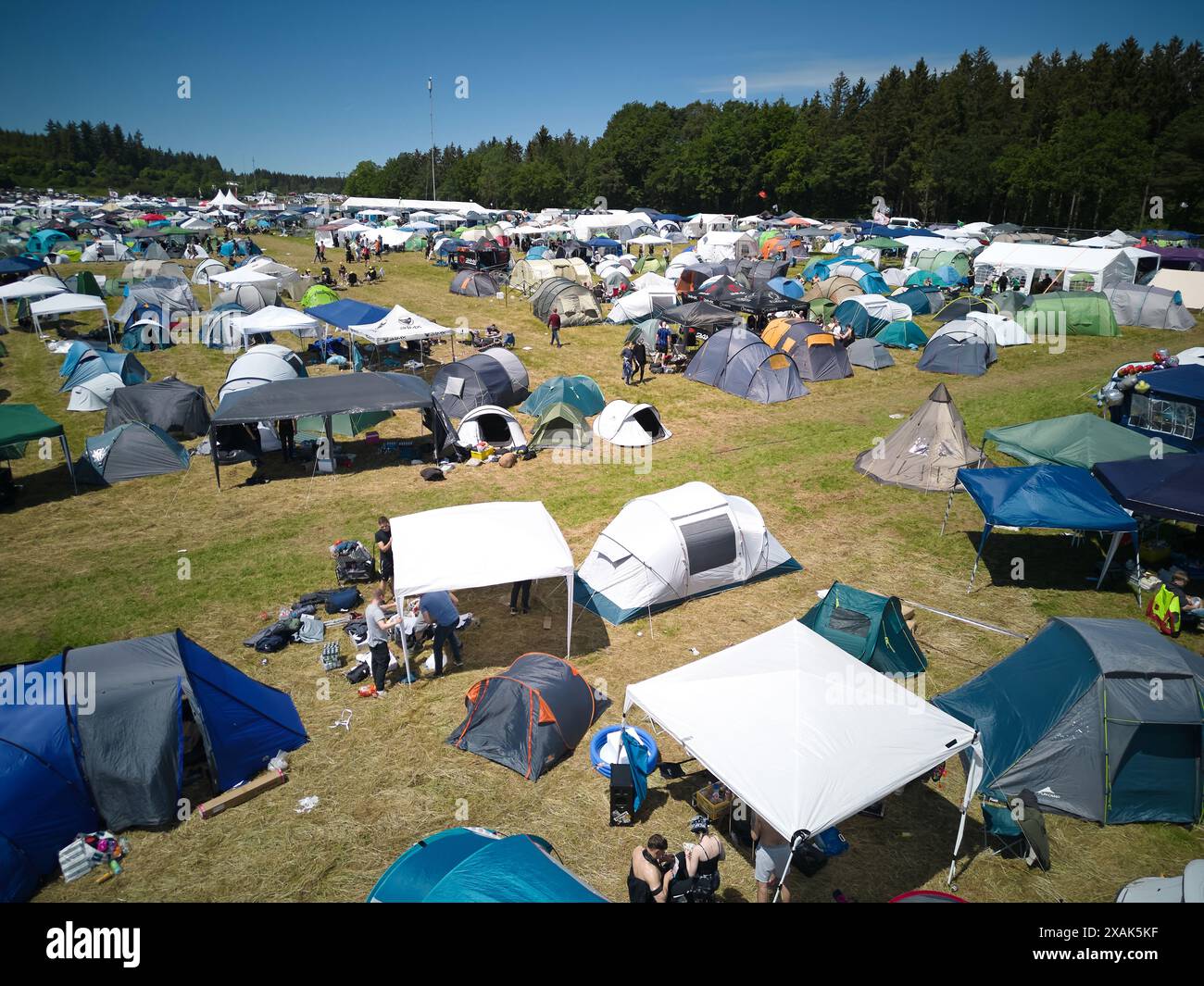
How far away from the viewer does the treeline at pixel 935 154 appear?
185 ft

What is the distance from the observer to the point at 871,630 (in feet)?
30.6

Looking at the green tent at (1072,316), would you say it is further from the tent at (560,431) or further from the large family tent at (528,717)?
the large family tent at (528,717)

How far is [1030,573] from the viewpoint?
1230 cm

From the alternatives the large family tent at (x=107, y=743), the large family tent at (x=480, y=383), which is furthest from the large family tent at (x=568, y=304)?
the large family tent at (x=107, y=743)

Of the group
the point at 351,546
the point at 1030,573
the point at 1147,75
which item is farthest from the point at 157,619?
the point at 1147,75

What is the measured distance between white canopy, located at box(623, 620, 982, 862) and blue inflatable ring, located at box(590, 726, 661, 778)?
99 centimetres

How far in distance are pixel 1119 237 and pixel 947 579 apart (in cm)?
4498

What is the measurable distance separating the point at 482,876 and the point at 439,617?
477 cm

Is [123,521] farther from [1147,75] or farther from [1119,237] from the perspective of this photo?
[1147,75]

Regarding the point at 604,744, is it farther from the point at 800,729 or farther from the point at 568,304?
the point at 568,304

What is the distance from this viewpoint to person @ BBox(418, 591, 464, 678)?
9641mm

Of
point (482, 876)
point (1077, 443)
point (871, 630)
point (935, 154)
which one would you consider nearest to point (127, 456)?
point (482, 876)

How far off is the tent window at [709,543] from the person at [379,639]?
15.0 feet

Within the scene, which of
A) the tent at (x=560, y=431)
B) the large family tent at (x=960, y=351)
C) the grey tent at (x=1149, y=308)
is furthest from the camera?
the grey tent at (x=1149, y=308)
